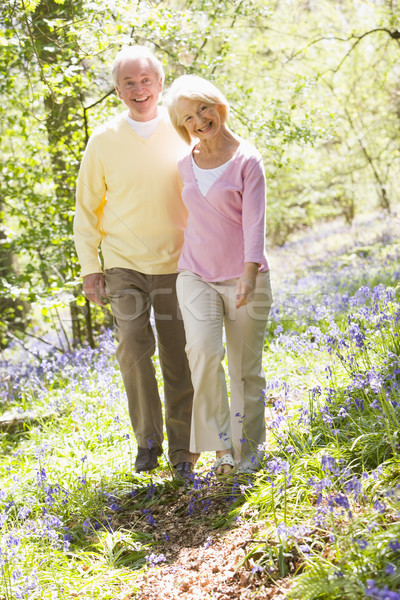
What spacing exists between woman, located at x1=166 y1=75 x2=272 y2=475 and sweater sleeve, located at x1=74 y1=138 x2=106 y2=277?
0.62 metres

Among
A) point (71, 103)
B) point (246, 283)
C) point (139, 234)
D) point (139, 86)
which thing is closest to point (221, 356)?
point (246, 283)

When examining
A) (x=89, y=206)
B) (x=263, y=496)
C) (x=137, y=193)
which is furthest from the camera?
(x=89, y=206)

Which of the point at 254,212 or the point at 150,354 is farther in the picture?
the point at 150,354

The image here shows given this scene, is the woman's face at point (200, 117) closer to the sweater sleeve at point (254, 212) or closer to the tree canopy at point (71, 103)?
the sweater sleeve at point (254, 212)

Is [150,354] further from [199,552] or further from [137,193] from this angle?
[199,552]

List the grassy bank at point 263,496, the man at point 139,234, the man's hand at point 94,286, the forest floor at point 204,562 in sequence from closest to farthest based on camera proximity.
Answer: the grassy bank at point 263,496
the forest floor at point 204,562
the man at point 139,234
the man's hand at point 94,286

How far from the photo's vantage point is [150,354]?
12.4 ft

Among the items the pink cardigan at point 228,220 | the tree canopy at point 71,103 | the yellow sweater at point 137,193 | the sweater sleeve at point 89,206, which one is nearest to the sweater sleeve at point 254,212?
the pink cardigan at point 228,220

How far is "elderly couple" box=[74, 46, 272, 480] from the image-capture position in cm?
331

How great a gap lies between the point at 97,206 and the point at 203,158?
0.83 metres

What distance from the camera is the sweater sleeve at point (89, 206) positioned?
3.77m

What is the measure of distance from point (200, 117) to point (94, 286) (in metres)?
1.29

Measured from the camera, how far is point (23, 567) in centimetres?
282

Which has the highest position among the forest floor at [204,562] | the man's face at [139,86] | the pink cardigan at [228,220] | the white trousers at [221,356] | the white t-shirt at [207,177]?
the man's face at [139,86]
